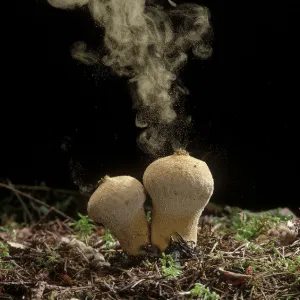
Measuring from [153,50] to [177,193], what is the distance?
1.21 m

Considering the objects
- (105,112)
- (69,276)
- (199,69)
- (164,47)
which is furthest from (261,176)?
(69,276)

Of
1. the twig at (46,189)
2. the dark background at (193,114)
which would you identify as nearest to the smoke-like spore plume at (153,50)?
the dark background at (193,114)

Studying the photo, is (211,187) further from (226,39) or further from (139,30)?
(226,39)

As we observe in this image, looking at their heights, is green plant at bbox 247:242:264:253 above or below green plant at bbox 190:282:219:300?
above

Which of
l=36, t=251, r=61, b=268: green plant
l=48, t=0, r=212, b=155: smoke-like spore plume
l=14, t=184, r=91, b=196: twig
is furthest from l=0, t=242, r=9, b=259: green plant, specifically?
l=14, t=184, r=91, b=196: twig

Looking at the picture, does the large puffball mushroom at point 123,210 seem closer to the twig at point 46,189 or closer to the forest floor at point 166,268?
the forest floor at point 166,268

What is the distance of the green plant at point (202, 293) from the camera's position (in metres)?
2.05

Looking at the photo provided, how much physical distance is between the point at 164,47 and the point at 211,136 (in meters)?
1.17

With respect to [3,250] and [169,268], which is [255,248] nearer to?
[169,268]

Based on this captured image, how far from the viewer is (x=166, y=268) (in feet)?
7.43

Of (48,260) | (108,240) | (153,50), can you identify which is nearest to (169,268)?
(48,260)

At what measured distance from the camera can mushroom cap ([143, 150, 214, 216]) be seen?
2441 millimetres

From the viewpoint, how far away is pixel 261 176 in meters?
4.80

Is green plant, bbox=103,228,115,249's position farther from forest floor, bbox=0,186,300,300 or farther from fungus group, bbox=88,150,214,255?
fungus group, bbox=88,150,214,255
